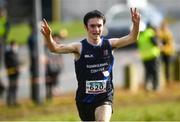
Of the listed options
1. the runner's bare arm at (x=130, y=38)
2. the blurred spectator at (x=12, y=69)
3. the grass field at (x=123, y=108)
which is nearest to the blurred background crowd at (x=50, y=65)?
the blurred spectator at (x=12, y=69)

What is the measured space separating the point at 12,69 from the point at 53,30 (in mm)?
16548

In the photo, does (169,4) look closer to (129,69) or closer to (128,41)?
(129,69)

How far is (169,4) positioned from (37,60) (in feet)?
94.1

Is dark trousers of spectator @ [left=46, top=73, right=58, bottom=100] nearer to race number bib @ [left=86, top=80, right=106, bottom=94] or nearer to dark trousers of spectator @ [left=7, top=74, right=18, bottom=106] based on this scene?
dark trousers of spectator @ [left=7, top=74, right=18, bottom=106]

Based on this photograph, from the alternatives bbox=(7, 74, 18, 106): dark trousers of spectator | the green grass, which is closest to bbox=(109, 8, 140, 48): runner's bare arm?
bbox=(7, 74, 18, 106): dark trousers of spectator

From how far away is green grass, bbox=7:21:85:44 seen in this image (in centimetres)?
3412

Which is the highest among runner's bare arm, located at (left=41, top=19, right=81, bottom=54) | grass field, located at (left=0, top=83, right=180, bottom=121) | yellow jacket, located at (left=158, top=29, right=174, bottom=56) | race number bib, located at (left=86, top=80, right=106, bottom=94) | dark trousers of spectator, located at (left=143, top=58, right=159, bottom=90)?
runner's bare arm, located at (left=41, top=19, right=81, bottom=54)

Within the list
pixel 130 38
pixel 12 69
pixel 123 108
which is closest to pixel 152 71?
pixel 123 108

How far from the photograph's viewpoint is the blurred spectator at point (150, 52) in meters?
20.7

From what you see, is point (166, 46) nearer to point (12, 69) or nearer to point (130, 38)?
point (12, 69)

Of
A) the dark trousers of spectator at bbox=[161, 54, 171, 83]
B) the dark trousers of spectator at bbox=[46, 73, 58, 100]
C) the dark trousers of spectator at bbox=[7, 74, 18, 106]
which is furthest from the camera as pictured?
the dark trousers of spectator at bbox=[161, 54, 171, 83]

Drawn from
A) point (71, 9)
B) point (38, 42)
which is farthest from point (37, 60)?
point (71, 9)

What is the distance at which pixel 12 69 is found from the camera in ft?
63.9

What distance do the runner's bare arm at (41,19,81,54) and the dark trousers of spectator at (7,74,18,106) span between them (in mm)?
9072
